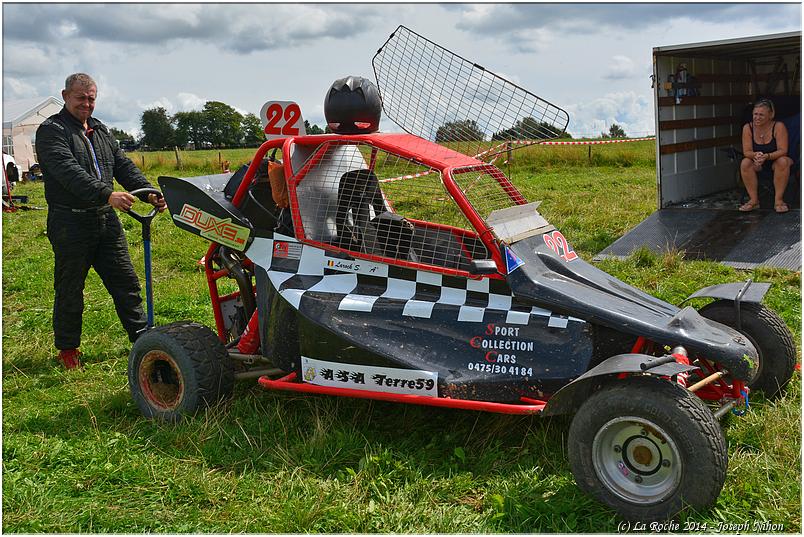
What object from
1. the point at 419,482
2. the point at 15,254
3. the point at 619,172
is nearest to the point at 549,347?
the point at 419,482

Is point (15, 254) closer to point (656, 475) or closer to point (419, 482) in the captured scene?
point (419, 482)

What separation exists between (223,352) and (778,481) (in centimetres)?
313

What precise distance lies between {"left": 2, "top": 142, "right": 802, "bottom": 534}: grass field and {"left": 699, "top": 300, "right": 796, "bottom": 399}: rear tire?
114 mm

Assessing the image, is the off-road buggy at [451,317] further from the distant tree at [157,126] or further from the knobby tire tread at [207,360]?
the distant tree at [157,126]

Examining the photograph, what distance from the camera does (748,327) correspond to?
477 centimetres

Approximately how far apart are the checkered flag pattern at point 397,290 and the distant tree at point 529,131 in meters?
0.83

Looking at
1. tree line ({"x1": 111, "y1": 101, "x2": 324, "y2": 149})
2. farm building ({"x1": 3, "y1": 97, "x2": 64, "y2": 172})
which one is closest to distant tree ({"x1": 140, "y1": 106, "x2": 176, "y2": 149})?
tree line ({"x1": 111, "y1": 101, "x2": 324, "y2": 149})

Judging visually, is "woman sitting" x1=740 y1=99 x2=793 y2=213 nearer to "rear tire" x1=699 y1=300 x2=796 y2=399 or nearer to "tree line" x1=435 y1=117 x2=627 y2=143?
"rear tire" x1=699 y1=300 x2=796 y2=399

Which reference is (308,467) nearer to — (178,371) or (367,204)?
(178,371)

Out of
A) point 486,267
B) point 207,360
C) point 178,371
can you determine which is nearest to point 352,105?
point 486,267

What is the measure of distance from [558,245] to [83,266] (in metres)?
3.63

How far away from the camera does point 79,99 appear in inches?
227

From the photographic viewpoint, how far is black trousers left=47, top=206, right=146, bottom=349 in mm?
5871

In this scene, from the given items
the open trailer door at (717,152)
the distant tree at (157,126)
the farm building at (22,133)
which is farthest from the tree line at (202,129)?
the open trailer door at (717,152)
